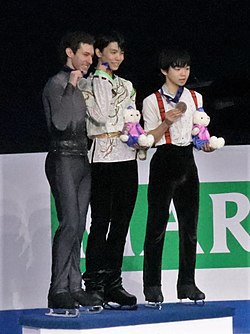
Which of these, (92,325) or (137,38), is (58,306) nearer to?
(92,325)

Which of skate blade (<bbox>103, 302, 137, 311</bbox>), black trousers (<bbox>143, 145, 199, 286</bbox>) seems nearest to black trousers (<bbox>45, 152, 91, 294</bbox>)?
skate blade (<bbox>103, 302, 137, 311</bbox>)

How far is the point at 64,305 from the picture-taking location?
489 centimetres

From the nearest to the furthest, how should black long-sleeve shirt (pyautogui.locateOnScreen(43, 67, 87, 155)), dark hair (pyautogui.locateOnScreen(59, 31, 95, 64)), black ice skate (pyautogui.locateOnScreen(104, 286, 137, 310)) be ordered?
black long-sleeve shirt (pyautogui.locateOnScreen(43, 67, 87, 155)), dark hair (pyautogui.locateOnScreen(59, 31, 95, 64)), black ice skate (pyautogui.locateOnScreen(104, 286, 137, 310))

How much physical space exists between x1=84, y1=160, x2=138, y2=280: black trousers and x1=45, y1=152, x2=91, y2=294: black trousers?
72 millimetres

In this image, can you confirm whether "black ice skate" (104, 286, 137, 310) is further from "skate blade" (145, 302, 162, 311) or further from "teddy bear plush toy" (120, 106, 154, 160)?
"teddy bear plush toy" (120, 106, 154, 160)

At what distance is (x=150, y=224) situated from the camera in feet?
16.9

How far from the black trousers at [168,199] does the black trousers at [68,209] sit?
33cm

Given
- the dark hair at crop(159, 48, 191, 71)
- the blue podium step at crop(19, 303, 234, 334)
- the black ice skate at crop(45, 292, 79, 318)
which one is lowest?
the blue podium step at crop(19, 303, 234, 334)

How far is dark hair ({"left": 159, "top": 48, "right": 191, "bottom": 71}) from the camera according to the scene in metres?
5.10

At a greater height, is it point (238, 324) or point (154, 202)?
point (154, 202)

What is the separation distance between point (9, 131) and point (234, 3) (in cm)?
134

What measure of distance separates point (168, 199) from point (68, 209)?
49 centimetres

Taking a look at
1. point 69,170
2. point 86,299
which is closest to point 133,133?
point 69,170

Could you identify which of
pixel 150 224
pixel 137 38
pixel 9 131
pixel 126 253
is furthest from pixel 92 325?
pixel 137 38
